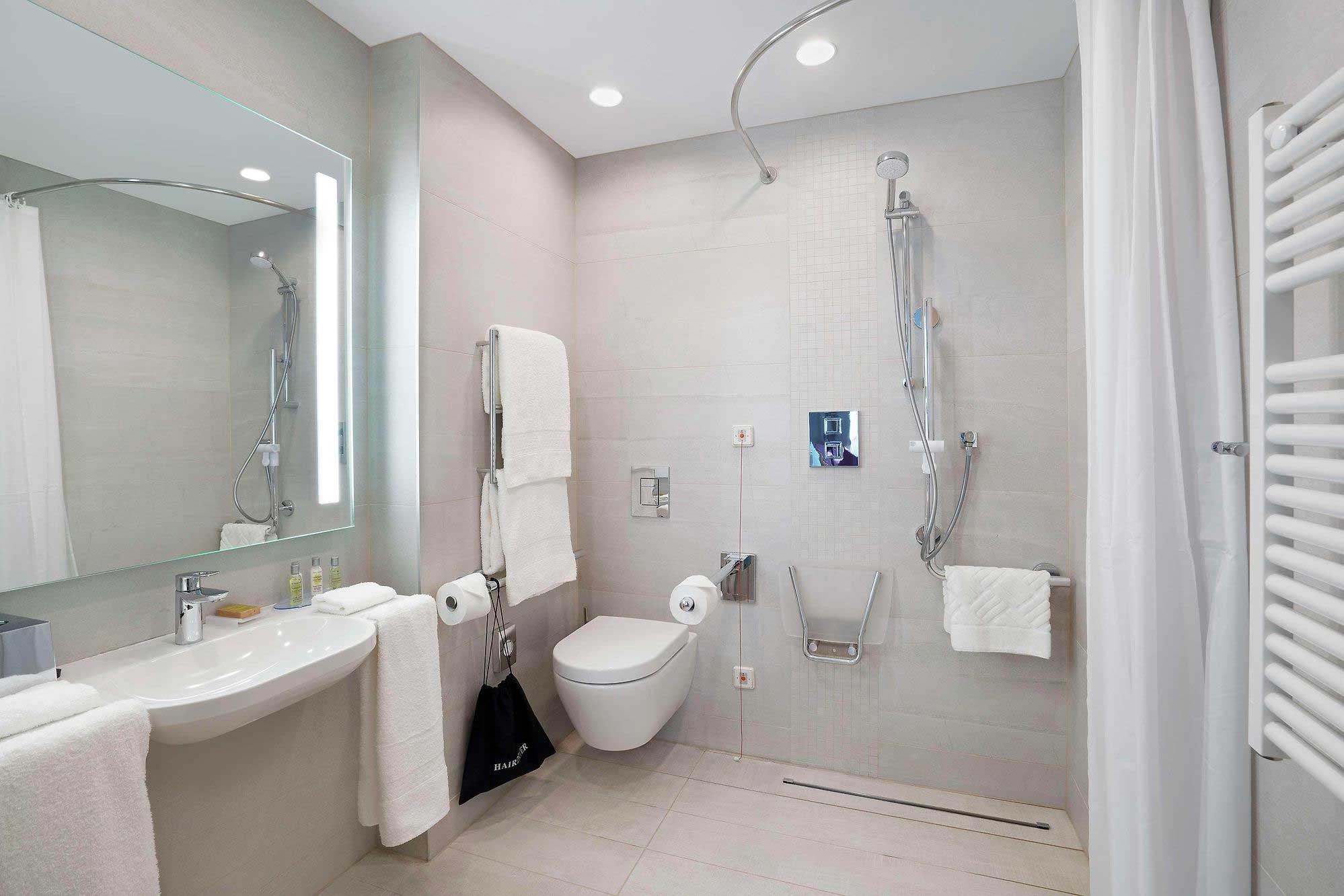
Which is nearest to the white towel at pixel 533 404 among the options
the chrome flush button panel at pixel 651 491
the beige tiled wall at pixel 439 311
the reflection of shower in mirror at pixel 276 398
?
the beige tiled wall at pixel 439 311

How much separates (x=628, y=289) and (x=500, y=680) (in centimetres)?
164

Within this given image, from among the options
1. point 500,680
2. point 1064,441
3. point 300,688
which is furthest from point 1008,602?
point 300,688

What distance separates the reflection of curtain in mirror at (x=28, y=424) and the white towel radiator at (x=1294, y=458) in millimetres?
2030

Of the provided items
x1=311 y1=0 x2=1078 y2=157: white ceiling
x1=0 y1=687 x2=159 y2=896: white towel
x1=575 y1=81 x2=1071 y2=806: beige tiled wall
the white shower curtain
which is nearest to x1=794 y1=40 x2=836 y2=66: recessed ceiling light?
x1=311 y1=0 x2=1078 y2=157: white ceiling

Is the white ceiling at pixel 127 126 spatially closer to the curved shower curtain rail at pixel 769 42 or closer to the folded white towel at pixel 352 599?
the folded white towel at pixel 352 599

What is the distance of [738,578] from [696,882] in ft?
3.34

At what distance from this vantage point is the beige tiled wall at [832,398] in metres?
2.13

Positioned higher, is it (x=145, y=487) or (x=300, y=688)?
(x=145, y=487)

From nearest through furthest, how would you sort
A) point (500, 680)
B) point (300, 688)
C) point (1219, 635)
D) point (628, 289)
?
point (1219, 635) → point (300, 688) → point (500, 680) → point (628, 289)

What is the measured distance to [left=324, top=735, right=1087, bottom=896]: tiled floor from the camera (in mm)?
1784

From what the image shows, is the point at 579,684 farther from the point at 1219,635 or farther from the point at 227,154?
the point at 227,154

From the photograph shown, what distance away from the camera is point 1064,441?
2.09 metres

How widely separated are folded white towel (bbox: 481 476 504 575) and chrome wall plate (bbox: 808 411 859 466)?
1.17 meters

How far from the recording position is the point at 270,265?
164cm
